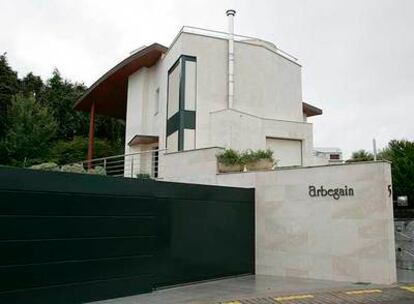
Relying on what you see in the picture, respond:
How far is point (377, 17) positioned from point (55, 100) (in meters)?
27.3

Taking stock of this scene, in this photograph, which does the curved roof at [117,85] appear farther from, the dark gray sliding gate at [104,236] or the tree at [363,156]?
the dark gray sliding gate at [104,236]

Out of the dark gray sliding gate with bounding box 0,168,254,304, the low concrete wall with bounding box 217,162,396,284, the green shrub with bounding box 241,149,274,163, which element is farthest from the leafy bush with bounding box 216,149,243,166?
the dark gray sliding gate with bounding box 0,168,254,304

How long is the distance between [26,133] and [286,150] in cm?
1571

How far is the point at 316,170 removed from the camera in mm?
11062

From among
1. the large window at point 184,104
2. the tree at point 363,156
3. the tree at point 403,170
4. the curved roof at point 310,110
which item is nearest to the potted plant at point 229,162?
the large window at point 184,104

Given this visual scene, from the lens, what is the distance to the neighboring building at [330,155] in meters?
18.9

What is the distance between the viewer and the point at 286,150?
1730 centimetres

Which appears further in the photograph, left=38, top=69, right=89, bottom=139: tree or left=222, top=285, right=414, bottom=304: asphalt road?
left=38, top=69, right=89, bottom=139: tree

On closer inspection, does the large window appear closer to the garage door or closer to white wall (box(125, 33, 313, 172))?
white wall (box(125, 33, 313, 172))

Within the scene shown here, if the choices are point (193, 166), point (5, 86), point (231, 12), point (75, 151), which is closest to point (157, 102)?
point (231, 12)

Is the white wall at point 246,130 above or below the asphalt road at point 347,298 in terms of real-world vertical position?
above

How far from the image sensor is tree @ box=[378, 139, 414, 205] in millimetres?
14562

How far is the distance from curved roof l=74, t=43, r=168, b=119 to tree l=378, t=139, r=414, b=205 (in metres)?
10.1

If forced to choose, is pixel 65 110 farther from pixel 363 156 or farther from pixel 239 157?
pixel 239 157
